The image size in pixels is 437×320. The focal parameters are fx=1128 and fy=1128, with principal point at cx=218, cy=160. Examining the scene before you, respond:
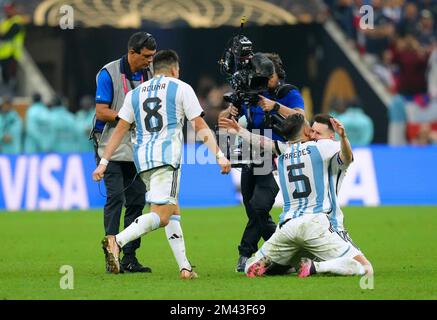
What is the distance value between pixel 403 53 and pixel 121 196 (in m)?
18.5

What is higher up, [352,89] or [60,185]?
[352,89]

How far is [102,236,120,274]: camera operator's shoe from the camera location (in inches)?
415

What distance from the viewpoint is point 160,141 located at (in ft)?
35.3

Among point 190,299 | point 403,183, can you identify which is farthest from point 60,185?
point 190,299

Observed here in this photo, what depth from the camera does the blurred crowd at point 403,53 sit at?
28.8 metres

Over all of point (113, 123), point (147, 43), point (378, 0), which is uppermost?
point (378, 0)

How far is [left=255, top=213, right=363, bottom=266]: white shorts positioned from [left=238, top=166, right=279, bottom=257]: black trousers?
0.79m

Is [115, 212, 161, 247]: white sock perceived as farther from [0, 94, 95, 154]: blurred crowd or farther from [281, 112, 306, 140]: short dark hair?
[0, 94, 95, 154]: blurred crowd

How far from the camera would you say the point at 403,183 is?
872 inches

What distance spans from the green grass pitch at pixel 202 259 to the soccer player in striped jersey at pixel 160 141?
44cm

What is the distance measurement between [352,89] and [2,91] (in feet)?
29.8

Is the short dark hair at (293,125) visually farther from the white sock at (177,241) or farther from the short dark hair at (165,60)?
the white sock at (177,241)
